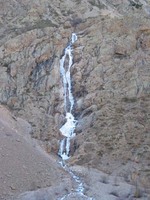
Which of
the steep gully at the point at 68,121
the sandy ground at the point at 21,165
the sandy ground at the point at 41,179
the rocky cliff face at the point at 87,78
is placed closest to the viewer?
the sandy ground at the point at 41,179

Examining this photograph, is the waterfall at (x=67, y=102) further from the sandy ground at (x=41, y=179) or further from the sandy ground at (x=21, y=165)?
the sandy ground at (x=21, y=165)

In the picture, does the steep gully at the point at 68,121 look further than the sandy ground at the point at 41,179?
Yes

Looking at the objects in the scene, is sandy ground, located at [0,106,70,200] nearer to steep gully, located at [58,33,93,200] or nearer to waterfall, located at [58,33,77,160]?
steep gully, located at [58,33,93,200]

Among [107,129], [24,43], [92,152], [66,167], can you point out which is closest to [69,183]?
[66,167]

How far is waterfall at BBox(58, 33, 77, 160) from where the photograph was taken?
33875 mm

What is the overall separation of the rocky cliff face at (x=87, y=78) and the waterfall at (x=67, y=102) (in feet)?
1.39

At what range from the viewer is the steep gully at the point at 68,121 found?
28.3m

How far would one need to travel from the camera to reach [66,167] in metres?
31.0

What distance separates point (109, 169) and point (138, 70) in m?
11.4

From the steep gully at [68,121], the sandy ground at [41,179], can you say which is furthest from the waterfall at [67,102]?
the sandy ground at [41,179]

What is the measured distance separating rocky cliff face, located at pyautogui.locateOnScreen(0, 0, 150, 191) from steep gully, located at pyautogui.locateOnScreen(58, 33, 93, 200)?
0.43 m

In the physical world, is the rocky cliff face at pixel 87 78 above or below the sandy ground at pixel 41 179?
above

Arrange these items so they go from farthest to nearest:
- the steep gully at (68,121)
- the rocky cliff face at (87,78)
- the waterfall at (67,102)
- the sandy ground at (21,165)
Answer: the waterfall at (67,102) → the rocky cliff face at (87,78) → the steep gully at (68,121) → the sandy ground at (21,165)

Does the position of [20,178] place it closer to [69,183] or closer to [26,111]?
[69,183]
